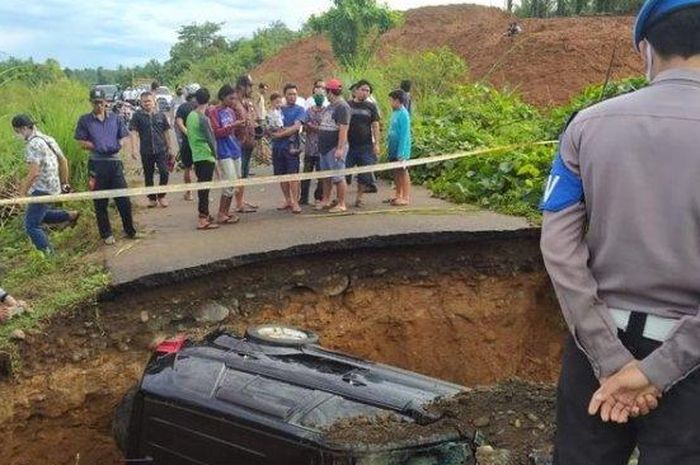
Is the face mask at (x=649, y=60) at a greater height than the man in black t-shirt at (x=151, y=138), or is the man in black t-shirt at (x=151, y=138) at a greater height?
the face mask at (x=649, y=60)

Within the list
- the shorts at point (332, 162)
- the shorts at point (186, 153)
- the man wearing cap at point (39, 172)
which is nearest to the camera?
the man wearing cap at point (39, 172)

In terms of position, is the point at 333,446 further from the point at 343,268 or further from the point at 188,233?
the point at 188,233

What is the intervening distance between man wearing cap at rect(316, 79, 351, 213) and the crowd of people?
1cm

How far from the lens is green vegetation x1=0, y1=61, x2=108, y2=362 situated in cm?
568

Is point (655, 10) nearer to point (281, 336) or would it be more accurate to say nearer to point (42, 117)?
point (281, 336)

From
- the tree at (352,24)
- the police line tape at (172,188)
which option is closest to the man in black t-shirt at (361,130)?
the police line tape at (172,188)

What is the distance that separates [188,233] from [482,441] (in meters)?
5.02

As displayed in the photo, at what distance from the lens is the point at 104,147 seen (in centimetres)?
693

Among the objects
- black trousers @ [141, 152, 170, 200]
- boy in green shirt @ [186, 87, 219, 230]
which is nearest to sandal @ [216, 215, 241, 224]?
boy in green shirt @ [186, 87, 219, 230]

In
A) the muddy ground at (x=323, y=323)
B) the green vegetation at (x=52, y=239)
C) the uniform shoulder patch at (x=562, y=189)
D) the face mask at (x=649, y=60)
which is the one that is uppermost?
the face mask at (x=649, y=60)

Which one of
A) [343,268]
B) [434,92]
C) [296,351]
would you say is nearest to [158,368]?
[296,351]

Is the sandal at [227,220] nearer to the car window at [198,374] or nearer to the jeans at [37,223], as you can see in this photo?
the jeans at [37,223]

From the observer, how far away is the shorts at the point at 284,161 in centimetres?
864

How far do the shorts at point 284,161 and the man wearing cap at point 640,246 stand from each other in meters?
6.97
